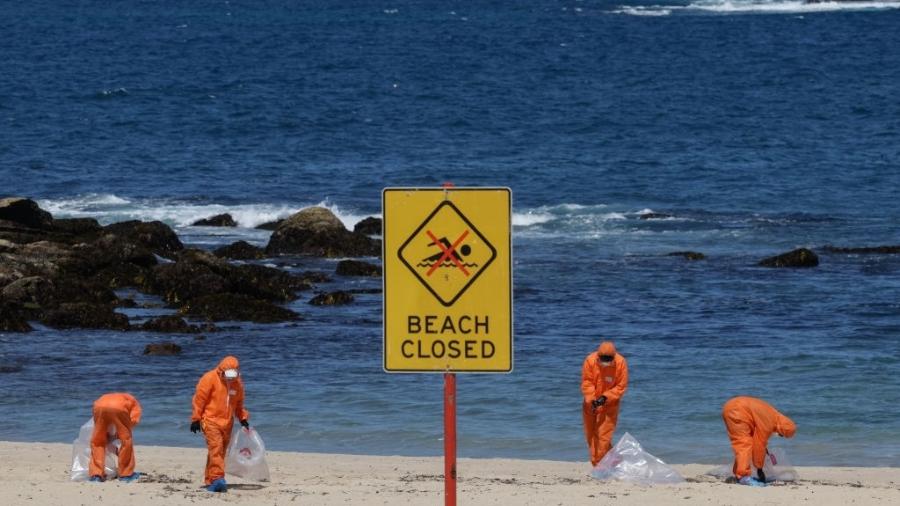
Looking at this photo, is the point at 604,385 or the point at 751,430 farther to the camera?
the point at 604,385

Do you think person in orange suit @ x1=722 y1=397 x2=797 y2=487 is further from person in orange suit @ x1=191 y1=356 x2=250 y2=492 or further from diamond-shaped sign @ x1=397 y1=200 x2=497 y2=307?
diamond-shaped sign @ x1=397 y1=200 x2=497 y2=307

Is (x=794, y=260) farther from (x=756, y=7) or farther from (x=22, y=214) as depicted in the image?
(x=756, y=7)

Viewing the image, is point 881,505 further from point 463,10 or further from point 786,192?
point 463,10

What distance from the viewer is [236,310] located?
2695 cm

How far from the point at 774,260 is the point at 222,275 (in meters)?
10.2

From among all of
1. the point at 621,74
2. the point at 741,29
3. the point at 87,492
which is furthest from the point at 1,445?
the point at 741,29

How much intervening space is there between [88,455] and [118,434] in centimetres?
36

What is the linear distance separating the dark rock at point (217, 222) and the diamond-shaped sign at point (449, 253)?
99.3 ft

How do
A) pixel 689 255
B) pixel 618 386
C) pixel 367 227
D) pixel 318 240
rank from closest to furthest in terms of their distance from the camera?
pixel 618 386 → pixel 689 255 → pixel 318 240 → pixel 367 227

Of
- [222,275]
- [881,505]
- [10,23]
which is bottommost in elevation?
[881,505]

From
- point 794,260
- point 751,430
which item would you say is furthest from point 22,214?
point 751,430

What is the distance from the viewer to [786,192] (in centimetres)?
4409

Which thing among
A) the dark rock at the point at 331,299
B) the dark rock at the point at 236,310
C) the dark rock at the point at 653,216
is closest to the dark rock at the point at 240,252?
the dark rock at the point at 331,299

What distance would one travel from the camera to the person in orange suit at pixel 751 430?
1573 cm
